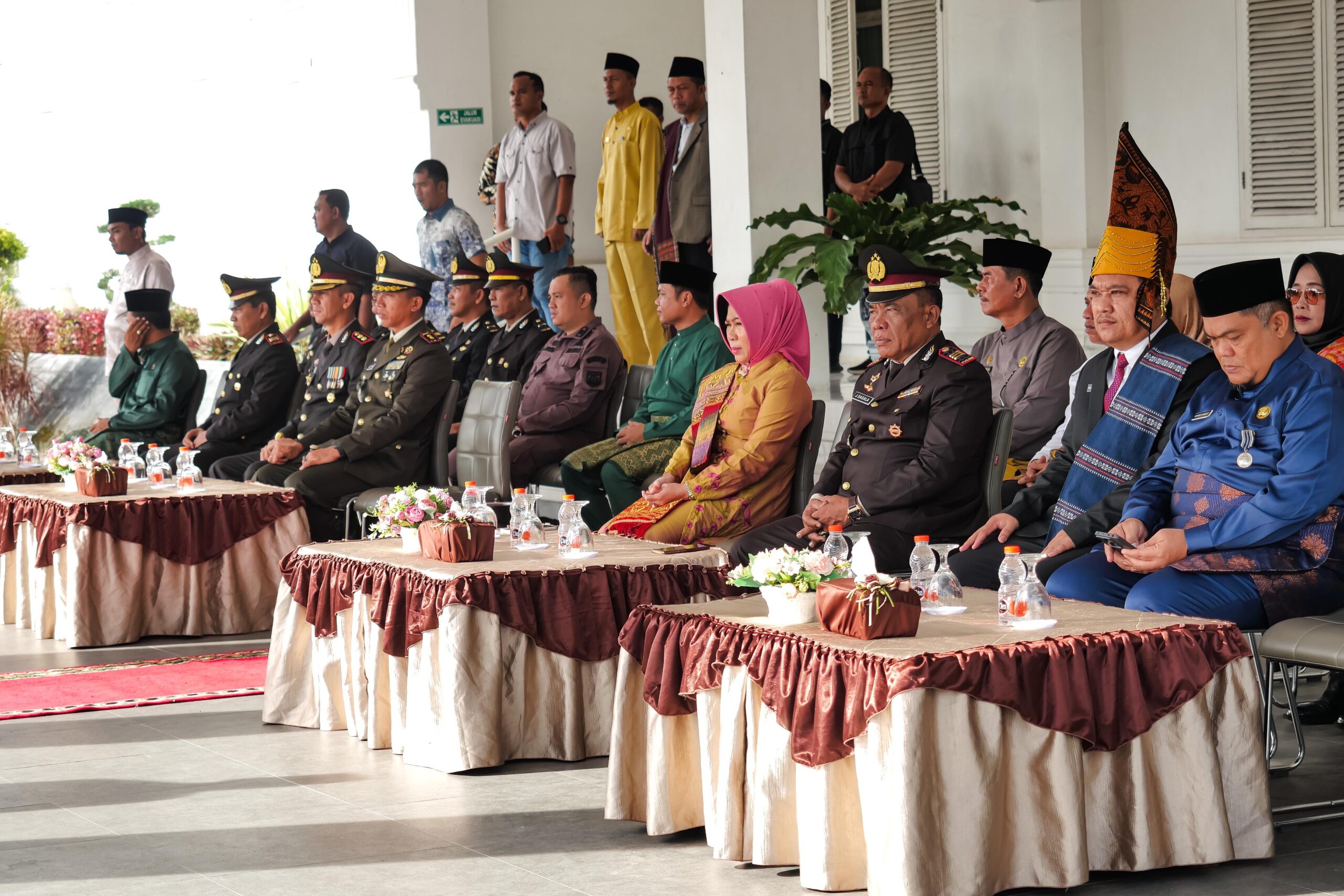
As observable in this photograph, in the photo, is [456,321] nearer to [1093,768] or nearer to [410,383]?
[410,383]

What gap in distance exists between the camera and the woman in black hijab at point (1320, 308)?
15.3 ft

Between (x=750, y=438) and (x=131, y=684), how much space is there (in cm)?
223

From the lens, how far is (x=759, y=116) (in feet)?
25.3

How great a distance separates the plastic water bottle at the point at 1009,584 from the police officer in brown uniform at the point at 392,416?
13.4 ft

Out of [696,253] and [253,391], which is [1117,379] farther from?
[253,391]

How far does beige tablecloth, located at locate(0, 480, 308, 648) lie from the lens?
6.26m

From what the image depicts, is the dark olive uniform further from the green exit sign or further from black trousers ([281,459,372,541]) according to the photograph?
the green exit sign

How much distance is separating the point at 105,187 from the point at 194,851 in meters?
16.8

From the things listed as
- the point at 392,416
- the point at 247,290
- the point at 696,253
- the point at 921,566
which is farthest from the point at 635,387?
the point at 921,566

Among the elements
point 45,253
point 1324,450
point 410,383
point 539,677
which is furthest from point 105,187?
point 1324,450

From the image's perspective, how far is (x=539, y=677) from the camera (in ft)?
14.4

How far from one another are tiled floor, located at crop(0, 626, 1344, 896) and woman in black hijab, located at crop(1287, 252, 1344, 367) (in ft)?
3.66

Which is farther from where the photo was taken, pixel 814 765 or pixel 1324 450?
pixel 1324 450

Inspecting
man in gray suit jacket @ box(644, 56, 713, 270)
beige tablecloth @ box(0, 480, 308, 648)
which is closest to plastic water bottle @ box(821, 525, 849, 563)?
beige tablecloth @ box(0, 480, 308, 648)
